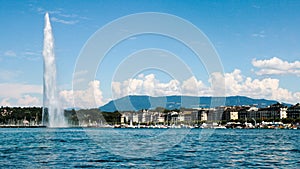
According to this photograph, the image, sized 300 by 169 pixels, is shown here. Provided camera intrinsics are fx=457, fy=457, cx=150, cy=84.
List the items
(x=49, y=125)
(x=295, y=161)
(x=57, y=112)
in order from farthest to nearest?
(x=49, y=125) → (x=57, y=112) → (x=295, y=161)

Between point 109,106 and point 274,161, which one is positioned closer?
point 274,161

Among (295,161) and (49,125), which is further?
(49,125)

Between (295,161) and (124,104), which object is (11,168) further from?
(124,104)

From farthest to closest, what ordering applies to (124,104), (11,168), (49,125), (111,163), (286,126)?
(286,126), (49,125), (124,104), (111,163), (11,168)

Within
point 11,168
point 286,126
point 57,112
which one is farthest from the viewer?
point 286,126

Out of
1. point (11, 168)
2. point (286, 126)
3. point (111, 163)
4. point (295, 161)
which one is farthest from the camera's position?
point (286, 126)

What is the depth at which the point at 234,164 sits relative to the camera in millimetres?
30766

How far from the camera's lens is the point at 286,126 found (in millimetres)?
191250

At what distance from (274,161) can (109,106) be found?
544ft

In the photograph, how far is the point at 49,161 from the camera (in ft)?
106

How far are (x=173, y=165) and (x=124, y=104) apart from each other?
2694 inches

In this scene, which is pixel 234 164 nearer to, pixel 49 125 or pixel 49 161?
pixel 49 161

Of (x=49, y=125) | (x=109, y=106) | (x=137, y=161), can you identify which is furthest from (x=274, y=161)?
(x=109, y=106)

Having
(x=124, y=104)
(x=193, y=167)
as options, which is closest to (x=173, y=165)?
(x=193, y=167)
